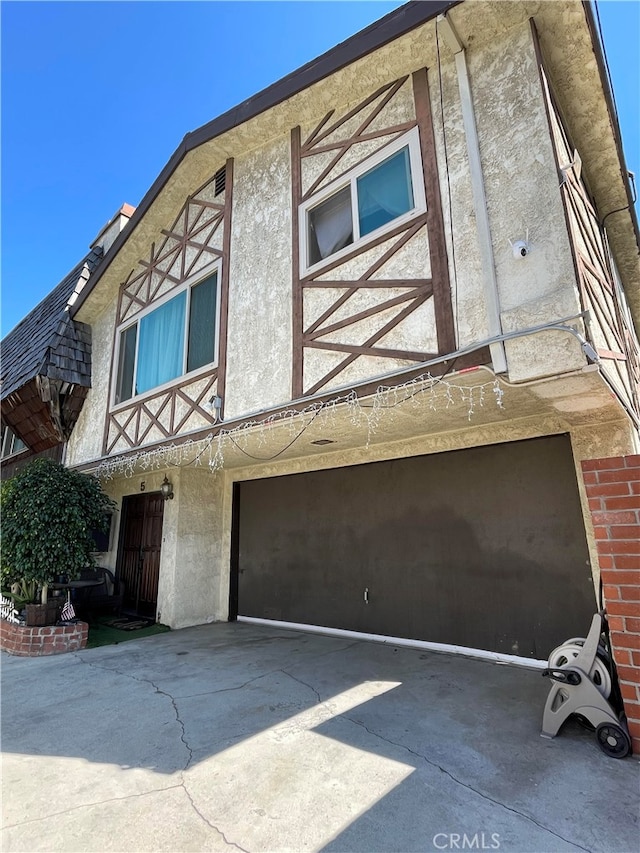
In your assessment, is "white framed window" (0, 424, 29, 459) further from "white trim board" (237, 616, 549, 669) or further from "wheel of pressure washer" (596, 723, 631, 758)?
"wheel of pressure washer" (596, 723, 631, 758)

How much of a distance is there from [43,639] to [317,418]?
478 cm

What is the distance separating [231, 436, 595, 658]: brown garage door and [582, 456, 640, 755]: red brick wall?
1.63 m


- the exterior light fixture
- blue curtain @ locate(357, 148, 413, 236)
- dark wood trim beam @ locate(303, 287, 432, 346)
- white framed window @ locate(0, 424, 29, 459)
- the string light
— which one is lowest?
the exterior light fixture

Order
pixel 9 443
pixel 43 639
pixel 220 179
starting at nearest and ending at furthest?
pixel 43 639
pixel 220 179
pixel 9 443

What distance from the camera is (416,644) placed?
212 inches

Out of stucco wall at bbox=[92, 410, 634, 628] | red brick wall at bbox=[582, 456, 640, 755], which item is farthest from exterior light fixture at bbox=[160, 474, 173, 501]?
red brick wall at bbox=[582, 456, 640, 755]

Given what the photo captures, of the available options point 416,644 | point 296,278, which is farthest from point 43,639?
point 296,278

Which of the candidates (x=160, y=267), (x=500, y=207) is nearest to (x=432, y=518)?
(x=500, y=207)

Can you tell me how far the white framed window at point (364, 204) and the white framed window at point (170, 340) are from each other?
170 centimetres

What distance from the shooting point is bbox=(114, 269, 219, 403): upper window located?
20.5 ft

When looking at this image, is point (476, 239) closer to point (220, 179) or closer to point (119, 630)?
point (220, 179)

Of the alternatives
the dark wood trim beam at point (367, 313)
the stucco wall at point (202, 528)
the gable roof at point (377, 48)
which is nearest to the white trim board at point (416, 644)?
the stucco wall at point (202, 528)

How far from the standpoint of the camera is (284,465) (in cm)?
727

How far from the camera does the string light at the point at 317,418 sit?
3.85 m
